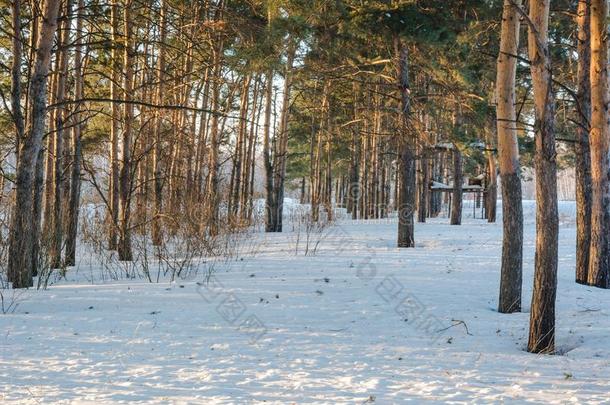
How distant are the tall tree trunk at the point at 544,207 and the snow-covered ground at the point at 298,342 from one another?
0.28m

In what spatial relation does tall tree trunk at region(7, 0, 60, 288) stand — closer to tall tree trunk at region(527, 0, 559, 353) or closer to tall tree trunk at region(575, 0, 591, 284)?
tall tree trunk at region(527, 0, 559, 353)

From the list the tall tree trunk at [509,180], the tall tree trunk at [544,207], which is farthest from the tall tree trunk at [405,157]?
the tall tree trunk at [544,207]

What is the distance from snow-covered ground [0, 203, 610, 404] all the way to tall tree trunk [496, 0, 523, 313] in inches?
13.3

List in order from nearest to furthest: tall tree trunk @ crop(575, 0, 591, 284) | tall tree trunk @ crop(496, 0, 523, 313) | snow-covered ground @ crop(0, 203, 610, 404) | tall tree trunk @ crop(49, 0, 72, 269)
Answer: snow-covered ground @ crop(0, 203, 610, 404)
tall tree trunk @ crop(496, 0, 523, 313)
tall tree trunk @ crop(575, 0, 591, 284)
tall tree trunk @ crop(49, 0, 72, 269)

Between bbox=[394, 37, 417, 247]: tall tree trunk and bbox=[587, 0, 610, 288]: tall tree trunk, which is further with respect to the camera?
bbox=[394, 37, 417, 247]: tall tree trunk

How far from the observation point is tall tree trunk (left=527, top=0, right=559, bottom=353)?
4.77 metres

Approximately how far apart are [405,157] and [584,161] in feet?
14.3

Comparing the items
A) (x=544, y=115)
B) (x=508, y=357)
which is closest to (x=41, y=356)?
(x=508, y=357)

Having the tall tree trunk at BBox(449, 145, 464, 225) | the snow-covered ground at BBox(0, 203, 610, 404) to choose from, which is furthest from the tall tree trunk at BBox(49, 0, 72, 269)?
the tall tree trunk at BBox(449, 145, 464, 225)

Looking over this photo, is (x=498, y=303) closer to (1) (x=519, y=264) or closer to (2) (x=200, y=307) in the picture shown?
(1) (x=519, y=264)

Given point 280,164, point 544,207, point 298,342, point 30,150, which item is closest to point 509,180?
point 544,207

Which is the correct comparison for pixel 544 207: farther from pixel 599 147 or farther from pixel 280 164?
pixel 280 164

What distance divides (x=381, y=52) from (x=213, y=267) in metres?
7.58

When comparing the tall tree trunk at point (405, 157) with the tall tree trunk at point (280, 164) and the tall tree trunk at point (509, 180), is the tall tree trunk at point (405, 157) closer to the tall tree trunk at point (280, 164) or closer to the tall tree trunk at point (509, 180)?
the tall tree trunk at point (509, 180)
